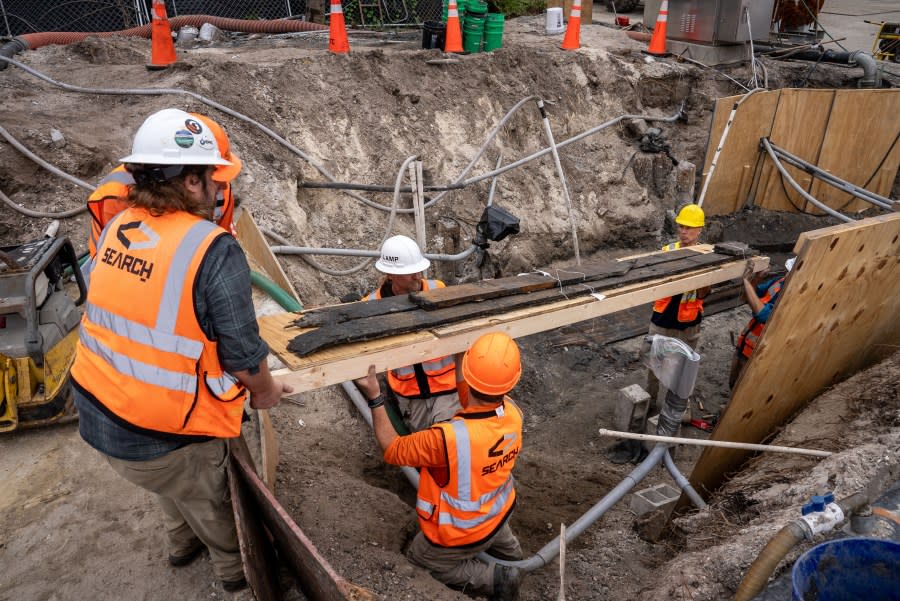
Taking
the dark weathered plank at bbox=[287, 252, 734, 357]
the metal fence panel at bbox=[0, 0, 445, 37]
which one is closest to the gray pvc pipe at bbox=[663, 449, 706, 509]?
the dark weathered plank at bbox=[287, 252, 734, 357]

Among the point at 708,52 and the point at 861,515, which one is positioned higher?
the point at 708,52

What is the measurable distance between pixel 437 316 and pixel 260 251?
7.14 feet

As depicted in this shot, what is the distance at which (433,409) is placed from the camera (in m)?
4.07

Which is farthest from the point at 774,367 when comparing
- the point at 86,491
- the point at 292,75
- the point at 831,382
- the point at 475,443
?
the point at 292,75

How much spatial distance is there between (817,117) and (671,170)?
2.35 metres

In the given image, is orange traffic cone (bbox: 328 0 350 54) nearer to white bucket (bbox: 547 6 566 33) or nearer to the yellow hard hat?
white bucket (bbox: 547 6 566 33)

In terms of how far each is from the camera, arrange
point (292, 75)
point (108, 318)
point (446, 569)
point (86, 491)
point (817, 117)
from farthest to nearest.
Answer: point (817, 117)
point (292, 75)
point (86, 491)
point (446, 569)
point (108, 318)

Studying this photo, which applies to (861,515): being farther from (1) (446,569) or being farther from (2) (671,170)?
(2) (671,170)

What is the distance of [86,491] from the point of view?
11.2 ft

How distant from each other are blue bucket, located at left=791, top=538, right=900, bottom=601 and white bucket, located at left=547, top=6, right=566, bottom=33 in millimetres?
9815

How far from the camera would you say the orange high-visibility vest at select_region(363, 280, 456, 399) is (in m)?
3.98

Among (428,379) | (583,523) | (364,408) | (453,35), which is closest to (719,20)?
(453,35)

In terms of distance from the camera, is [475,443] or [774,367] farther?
[774,367]

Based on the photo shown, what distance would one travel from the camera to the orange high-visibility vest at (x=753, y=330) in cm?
516
